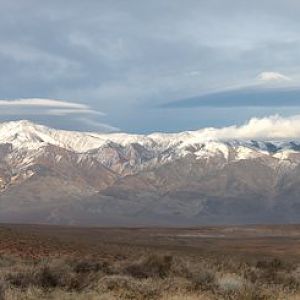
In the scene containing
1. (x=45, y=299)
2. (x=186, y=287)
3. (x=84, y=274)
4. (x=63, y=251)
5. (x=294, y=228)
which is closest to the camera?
(x=45, y=299)

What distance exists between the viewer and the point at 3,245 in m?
41.2

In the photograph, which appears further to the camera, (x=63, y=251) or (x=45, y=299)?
(x=63, y=251)

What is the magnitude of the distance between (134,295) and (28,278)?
12.8ft

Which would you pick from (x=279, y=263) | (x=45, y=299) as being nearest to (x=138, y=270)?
(x=45, y=299)

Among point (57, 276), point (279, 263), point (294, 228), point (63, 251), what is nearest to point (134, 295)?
point (57, 276)

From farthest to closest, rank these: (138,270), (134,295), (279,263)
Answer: (279,263) → (138,270) → (134,295)

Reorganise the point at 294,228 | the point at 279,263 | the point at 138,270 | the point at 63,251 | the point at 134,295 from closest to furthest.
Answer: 1. the point at 134,295
2. the point at 138,270
3. the point at 279,263
4. the point at 63,251
5. the point at 294,228

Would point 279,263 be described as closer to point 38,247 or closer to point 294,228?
point 38,247

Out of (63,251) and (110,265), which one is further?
(63,251)

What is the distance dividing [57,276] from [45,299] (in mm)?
3762

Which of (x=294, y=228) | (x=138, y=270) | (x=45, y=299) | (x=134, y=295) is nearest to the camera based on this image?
(x=45, y=299)

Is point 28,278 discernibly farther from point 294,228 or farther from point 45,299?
point 294,228

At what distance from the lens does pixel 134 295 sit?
16.9 m

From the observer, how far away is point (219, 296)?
17.3 metres
